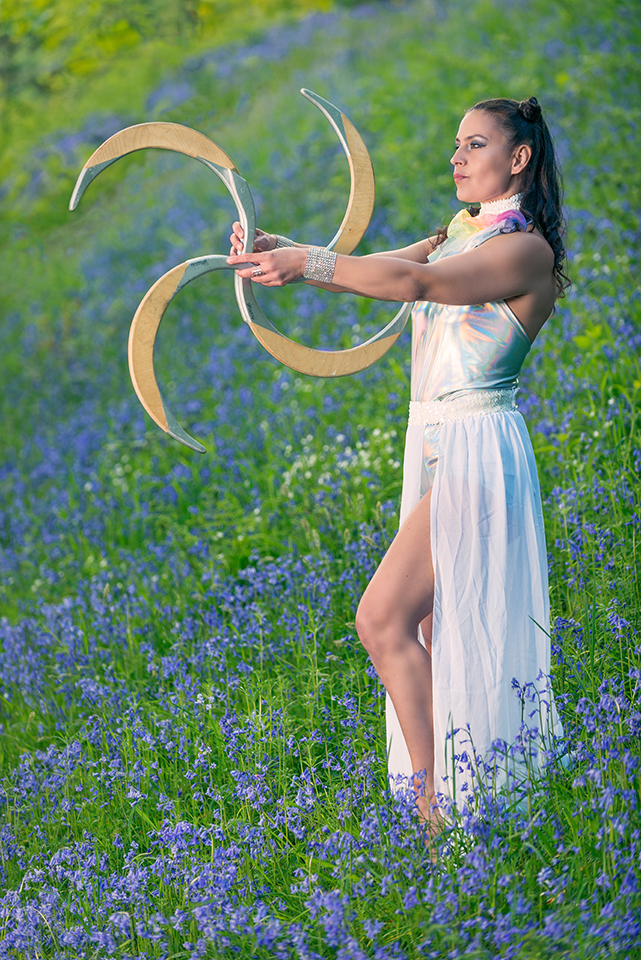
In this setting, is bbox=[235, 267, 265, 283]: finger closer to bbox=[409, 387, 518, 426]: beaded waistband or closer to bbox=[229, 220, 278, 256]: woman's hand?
bbox=[229, 220, 278, 256]: woman's hand

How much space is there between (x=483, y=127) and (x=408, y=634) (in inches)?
57.1

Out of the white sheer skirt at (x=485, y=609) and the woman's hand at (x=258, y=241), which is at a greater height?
the woman's hand at (x=258, y=241)

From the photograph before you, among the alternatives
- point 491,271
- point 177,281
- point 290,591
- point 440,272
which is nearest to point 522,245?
point 491,271

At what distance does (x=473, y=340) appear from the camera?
246cm

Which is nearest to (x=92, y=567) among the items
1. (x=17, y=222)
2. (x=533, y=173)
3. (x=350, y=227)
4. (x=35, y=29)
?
(x=350, y=227)

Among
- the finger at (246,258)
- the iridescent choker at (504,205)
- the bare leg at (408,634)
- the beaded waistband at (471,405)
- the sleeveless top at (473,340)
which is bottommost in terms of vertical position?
the bare leg at (408,634)

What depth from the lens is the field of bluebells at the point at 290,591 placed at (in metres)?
2.17

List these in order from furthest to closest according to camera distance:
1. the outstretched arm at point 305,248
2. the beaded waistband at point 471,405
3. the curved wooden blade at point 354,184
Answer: the curved wooden blade at point 354,184 < the beaded waistband at point 471,405 < the outstretched arm at point 305,248

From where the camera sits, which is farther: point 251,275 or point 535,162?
point 535,162

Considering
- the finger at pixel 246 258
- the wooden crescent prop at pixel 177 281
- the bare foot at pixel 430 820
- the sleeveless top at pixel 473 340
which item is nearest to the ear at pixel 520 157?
the sleeveless top at pixel 473 340

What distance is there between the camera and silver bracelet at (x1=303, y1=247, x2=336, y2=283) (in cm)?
228

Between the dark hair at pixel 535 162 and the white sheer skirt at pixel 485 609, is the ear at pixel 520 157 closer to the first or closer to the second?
the dark hair at pixel 535 162

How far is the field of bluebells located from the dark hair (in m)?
1.16

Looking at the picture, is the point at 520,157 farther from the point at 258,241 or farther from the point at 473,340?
the point at 258,241
